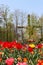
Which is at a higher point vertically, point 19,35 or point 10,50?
point 10,50

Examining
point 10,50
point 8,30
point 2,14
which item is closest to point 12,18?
point 2,14

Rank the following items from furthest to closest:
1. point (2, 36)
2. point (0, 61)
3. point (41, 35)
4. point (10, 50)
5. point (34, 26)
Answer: point (34, 26)
point (41, 35)
point (2, 36)
point (10, 50)
point (0, 61)

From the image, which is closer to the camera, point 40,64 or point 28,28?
point 40,64

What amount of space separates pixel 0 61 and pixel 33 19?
2320 cm

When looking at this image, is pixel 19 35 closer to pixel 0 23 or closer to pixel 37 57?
pixel 0 23

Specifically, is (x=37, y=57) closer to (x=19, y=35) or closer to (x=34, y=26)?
(x=19, y=35)

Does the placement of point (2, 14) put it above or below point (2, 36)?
above

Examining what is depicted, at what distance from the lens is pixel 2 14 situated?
25.3 m

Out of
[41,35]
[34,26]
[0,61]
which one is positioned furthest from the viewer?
[34,26]

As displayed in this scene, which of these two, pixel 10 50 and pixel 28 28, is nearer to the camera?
pixel 10 50

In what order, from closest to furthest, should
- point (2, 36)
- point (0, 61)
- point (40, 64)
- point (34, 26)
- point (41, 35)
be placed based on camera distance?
point (40, 64), point (0, 61), point (2, 36), point (41, 35), point (34, 26)

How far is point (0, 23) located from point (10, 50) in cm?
2069

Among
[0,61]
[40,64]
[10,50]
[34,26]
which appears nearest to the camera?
[40,64]

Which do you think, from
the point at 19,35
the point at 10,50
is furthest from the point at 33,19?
the point at 10,50
